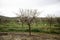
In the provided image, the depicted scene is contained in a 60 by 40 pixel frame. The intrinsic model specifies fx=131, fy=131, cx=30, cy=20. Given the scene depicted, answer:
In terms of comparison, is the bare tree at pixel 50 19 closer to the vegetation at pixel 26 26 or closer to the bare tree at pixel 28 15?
the vegetation at pixel 26 26

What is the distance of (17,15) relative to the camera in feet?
11.1

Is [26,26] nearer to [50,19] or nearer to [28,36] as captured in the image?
[28,36]

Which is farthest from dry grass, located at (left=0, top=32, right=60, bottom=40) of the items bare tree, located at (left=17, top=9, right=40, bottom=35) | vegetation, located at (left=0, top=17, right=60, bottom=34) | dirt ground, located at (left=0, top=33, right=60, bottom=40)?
bare tree, located at (left=17, top=9, right=40, bottom=35)

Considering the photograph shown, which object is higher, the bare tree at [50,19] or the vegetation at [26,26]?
the bare tree at [50,19]

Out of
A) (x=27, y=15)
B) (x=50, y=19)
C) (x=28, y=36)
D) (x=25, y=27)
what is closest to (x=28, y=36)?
(x=28, y=36)

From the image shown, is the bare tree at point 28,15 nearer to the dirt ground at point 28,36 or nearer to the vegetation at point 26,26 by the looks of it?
the vegetation at point 26,26

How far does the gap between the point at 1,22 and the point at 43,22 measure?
1100 mm

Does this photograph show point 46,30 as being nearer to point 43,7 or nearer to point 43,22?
point 43,22

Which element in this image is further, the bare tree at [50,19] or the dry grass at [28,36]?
the bare tree at [50,19]

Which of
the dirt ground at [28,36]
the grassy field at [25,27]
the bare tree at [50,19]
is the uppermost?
the bare tree at [50,19]

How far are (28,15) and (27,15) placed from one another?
3cm

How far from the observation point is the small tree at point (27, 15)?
3453 mm

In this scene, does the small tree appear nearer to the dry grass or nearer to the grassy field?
the grassy field

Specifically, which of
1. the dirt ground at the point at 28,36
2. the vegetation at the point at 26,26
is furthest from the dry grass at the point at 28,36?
the vegetation at the point at 26,26
